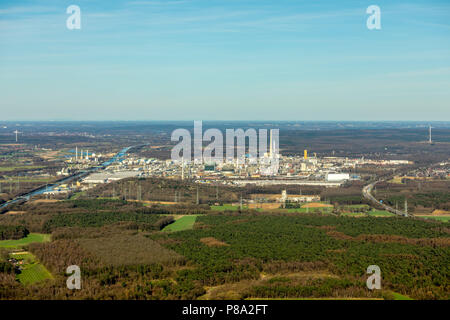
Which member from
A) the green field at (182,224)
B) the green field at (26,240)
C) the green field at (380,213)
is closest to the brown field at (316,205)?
the green field at (380,213)

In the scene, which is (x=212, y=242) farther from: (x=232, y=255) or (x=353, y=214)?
(x=353, y=214)

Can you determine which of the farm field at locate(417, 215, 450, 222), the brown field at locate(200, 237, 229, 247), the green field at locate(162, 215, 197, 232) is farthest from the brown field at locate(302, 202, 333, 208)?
the brown field at locate(200, 237, 229, 247)

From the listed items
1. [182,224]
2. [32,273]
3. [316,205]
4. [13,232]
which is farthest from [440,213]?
[32,273]

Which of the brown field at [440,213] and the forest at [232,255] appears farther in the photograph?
the brown field at [440,213]

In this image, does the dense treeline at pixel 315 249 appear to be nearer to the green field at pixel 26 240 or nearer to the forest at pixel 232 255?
the forest at pixel 232 255
